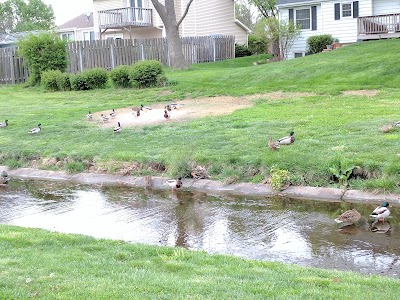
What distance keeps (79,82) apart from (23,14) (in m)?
66.5

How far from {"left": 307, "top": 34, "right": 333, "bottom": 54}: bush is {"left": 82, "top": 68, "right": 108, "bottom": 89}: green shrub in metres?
14.7

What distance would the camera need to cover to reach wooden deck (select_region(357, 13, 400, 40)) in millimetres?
31859

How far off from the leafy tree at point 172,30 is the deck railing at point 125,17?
8.39 meters

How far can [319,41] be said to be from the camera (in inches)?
1428

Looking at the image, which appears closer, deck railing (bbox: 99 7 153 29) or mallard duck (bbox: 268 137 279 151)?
mallard duck (bbox: 268 137 279 151)

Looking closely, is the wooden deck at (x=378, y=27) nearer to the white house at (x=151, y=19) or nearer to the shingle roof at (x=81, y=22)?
the white house at (x=151, y=19)

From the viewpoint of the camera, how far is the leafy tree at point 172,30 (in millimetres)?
32656

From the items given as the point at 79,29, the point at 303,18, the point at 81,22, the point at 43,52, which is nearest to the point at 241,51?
the point at 303,18

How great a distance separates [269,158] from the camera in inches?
469

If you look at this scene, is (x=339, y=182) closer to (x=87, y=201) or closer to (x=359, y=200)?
(x=359, y=200)

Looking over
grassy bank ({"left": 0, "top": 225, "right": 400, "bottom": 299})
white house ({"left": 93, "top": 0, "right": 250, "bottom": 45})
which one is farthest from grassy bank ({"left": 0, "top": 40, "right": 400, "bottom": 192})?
white house ({"left": 93, "top": 0, "right": 250, "bottom": 45})

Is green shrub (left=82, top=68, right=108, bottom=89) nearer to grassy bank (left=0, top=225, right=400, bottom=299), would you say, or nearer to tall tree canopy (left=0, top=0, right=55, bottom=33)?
grassy bank (left=0, top=225, right=400, bottom=299)

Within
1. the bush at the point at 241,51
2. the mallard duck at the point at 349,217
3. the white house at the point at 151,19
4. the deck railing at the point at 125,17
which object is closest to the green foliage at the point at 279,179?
the mallard duck at the point at 349,217

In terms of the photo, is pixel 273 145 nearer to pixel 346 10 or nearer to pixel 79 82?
pixel 79 82
